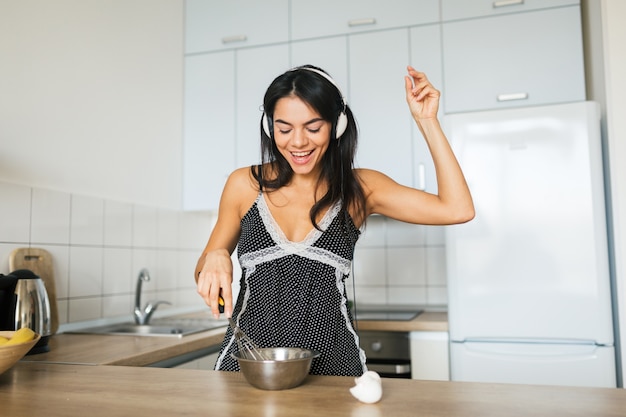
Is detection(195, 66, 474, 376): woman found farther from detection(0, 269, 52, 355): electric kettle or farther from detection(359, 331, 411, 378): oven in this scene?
detection(359, 331, 411, 378): oven

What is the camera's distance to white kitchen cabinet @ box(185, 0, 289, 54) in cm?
277

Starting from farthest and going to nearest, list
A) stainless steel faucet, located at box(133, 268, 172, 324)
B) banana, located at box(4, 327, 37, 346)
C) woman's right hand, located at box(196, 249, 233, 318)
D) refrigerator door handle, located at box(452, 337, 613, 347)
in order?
stainless steel faucet, located at box(133, 268, 172, 324) < refrigerator door handle, located at box(452, 337, 613, 347) < banana, located at box(4, 327, 37, 346) < woman's right hand, located at box(196, 249, 233, 318)

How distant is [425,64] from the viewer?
254 centimetres

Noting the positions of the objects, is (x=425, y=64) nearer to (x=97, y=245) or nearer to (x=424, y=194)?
(x=424, y=194)

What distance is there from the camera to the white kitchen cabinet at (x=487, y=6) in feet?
7.86

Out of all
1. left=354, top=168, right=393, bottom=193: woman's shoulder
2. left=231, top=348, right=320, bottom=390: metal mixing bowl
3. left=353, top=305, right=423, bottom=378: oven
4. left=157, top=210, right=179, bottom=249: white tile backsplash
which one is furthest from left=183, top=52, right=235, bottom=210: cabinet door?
left=231, top=348, right=320, bottom=390: metal mixing bowl

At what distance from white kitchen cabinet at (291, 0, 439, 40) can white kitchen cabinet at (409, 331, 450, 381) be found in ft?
4.33

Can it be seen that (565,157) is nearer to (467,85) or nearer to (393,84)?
(467,85)

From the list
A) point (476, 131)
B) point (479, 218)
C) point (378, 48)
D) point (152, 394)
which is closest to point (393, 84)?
point (378, 48)

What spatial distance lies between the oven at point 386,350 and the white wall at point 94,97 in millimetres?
1087

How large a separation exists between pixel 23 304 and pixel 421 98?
3.79 ft

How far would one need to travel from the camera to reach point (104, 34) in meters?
2.27

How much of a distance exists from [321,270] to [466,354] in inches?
42.4

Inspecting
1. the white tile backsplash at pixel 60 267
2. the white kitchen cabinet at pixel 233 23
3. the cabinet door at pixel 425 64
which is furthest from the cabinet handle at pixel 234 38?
the white tile backsplash at pixel 60 267
